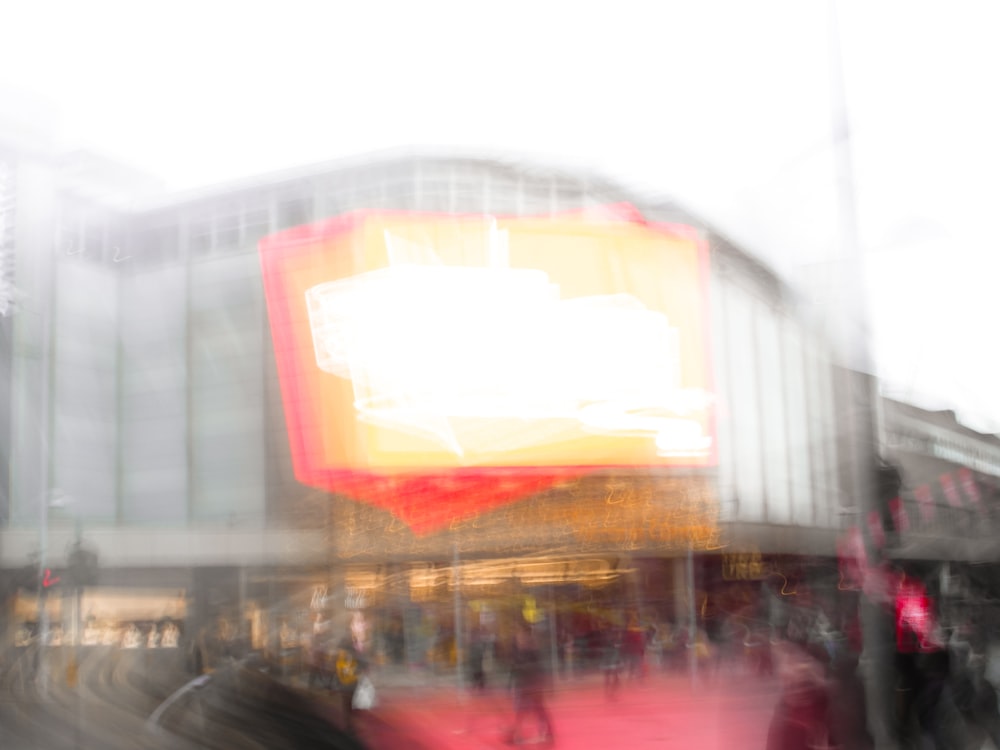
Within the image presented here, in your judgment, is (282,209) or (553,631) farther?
(282,209)

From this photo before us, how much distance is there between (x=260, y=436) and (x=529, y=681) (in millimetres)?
996

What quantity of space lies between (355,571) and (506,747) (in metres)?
0.61

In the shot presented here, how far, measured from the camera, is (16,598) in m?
3.02

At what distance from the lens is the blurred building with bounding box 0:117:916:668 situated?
2496 mm

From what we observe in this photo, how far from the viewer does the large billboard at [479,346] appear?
8.00ft

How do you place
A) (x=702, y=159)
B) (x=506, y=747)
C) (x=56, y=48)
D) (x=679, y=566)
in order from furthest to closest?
(x=56, y=48) → (x=702, y=159) → (x=679, y=566) → (x=506, y=747)

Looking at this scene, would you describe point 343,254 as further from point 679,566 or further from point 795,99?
point 795,99

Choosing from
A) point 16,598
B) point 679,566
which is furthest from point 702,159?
point 16,598

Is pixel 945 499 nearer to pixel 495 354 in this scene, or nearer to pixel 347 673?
pixel 495 354

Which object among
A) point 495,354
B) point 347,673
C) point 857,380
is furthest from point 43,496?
point 857,380

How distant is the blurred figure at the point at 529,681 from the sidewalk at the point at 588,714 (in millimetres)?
28

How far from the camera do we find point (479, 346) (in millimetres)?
2523

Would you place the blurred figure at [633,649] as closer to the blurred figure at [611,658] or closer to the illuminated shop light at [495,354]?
the blurred figure at [611,658]

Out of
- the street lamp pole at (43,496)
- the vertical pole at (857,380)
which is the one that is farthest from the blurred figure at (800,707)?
the street lamp pole at (43,496)
